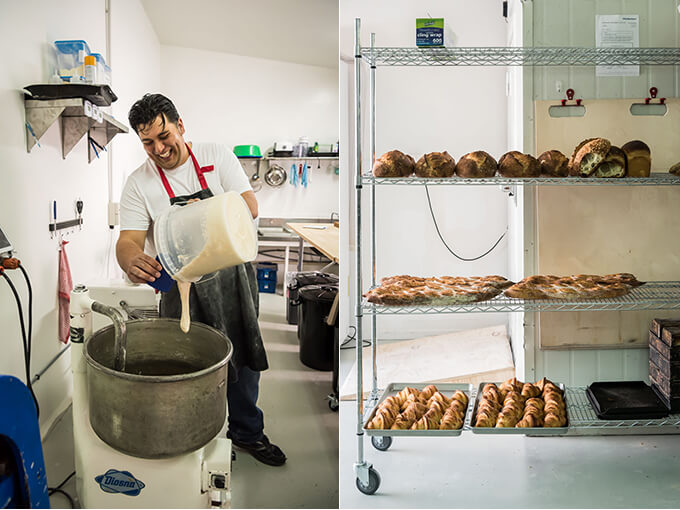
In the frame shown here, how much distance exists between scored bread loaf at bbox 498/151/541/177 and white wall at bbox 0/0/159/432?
4.44 feet

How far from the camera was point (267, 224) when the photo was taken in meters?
1.86

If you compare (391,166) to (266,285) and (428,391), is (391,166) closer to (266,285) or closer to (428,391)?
(266,285)

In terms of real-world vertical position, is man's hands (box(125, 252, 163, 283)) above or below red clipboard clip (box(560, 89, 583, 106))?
below

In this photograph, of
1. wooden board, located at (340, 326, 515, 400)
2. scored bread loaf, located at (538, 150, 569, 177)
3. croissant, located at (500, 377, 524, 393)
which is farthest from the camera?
wooden board, located at (340, 326, 515, 400)

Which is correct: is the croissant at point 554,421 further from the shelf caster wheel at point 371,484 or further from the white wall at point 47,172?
the white wall at point 47,172

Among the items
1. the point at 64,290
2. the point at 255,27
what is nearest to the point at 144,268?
the point at 64,290

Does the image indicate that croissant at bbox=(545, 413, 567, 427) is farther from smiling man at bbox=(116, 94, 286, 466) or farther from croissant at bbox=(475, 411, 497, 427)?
smiling man at bbox=(116, 94, 286, 466)

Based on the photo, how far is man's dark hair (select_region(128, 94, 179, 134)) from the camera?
1764 millimetres

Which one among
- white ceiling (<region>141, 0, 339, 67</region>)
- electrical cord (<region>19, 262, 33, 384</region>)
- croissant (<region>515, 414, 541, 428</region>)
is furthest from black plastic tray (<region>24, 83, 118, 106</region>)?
croissant (<region>515, 414, 541, 428</region>)

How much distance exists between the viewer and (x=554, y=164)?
2420 millimetres

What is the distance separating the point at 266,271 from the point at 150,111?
22.7 inches

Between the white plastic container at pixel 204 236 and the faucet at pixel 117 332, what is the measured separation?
202 mm

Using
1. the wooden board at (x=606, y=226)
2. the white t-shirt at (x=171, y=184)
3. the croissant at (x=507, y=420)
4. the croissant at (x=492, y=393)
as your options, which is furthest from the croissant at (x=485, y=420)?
the white t-shirt at (x=171, y=184)

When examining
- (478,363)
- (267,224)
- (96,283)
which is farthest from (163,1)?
(478,363)
